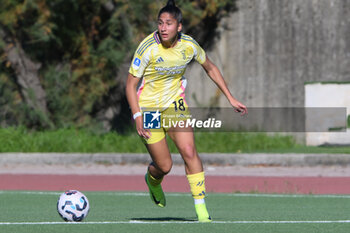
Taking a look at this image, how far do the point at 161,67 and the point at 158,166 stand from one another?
1136 mm

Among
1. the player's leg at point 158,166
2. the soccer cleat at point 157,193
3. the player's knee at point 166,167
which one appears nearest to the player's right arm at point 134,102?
the player's leg at point 158,166

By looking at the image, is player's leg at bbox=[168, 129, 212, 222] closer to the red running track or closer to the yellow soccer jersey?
the yellow soccer jersey

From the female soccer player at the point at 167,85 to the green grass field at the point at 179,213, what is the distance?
54 cm

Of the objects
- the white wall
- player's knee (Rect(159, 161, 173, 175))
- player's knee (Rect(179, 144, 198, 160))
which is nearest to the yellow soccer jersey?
player's knee (Rect(179, 144, 198, 160))

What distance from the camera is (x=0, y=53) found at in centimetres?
1775

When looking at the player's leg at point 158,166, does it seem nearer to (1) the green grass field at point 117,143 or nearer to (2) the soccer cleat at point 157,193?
(2) the soccer cleat at point 157,193

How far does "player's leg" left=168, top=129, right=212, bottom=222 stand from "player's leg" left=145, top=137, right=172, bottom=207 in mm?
306

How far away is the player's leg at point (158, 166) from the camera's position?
8.48 meters

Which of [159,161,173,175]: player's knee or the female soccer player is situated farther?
[159,161,173,175]: player's knee

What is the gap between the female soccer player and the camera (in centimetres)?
807

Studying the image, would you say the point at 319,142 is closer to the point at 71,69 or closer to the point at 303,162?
the point at 303,162

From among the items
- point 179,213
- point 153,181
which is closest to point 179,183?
point 179,213

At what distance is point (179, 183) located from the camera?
530 inches

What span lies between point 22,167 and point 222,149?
401 cm
